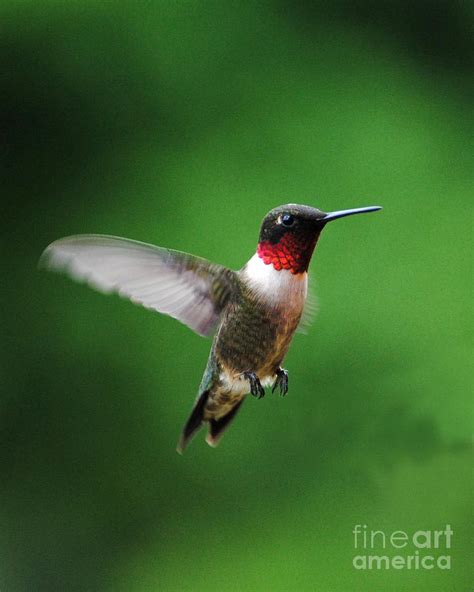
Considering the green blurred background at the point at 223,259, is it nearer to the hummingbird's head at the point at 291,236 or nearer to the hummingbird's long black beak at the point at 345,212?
the hummingbird's head at the point at 291,236

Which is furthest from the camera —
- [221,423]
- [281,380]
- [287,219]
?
[221,423]

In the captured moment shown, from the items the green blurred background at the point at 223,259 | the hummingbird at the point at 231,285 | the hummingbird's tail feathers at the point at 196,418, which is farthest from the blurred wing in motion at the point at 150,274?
the green blurred background at the point at 223,259

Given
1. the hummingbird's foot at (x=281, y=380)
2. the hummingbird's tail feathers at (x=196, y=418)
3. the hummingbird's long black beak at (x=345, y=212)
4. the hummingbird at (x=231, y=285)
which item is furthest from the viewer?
the hummingbird's tail feathers at (x=196, y=418)

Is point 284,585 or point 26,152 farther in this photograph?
point 26,152

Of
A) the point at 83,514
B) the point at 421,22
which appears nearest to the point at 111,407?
the point at 83,514

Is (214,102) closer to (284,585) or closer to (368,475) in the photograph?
(368,475)

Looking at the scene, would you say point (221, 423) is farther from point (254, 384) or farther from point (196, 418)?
point (254, 384)

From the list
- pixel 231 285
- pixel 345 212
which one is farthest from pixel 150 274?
pixel 345 212

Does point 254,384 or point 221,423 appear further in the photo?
point 221,423
